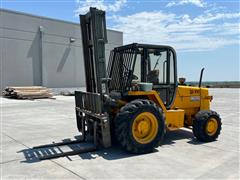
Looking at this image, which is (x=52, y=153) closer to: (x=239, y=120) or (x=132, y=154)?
(x=132, y=154)

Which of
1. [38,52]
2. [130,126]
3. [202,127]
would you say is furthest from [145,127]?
[38,52]

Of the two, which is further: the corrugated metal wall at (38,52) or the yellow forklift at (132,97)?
the corrugated metal wall at (38,52)

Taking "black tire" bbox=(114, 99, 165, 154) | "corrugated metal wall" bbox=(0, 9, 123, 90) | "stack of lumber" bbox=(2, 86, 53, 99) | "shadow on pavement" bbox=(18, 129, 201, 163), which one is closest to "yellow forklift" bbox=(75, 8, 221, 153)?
"black tire" bbox=(114, 99, 165, 154)

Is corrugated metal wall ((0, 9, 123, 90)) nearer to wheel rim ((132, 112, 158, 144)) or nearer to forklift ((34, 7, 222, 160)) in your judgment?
forklift ((34, 7, 222, 160))

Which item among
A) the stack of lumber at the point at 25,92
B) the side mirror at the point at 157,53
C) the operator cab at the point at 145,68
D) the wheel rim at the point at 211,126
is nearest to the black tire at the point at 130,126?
the operator cab at the point at 145,68

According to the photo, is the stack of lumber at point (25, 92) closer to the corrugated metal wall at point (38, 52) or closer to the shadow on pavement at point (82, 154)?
the corrugated metal wall at point (38, 52)

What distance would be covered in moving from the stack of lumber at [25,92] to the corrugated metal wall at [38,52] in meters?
1.28

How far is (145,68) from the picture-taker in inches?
282

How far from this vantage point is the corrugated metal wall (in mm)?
24781

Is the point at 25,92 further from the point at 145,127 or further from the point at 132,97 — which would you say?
the point at 145,127

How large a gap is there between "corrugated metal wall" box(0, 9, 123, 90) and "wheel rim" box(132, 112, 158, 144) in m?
20.4

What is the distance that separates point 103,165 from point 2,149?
109 inches

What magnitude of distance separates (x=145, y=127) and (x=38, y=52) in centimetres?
2247

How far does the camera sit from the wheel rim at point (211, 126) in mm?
7667
